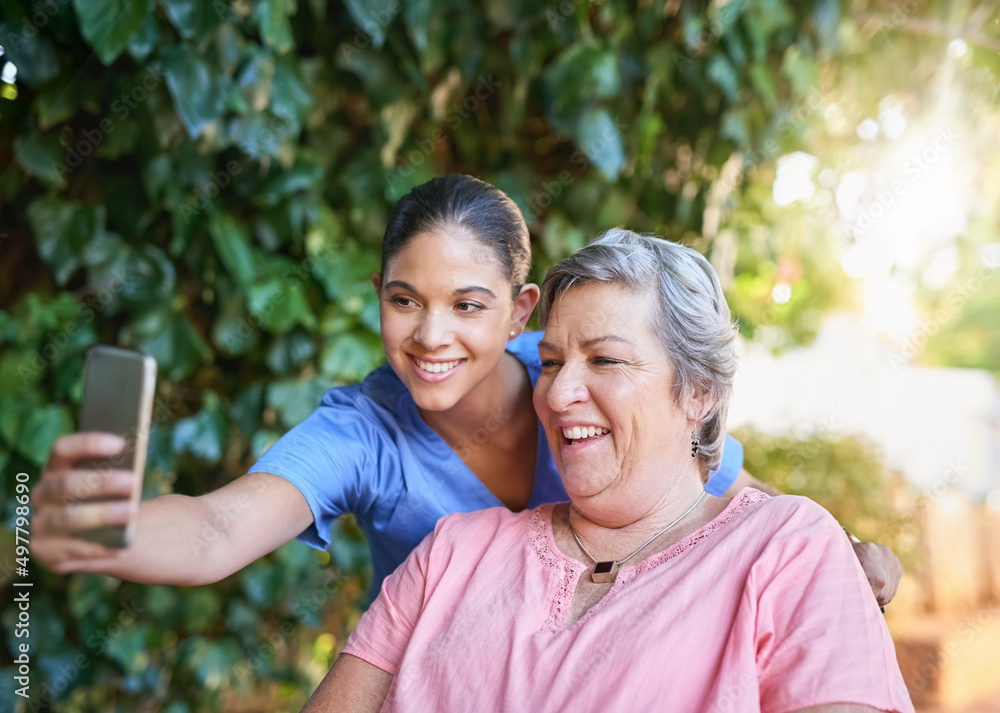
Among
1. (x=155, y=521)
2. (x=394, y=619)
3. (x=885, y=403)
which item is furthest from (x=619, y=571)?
(x=885, y=403)

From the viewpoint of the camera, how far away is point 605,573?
135 cm

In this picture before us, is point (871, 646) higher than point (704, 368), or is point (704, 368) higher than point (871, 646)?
point (704, 368)

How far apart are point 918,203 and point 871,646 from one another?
11.1 ft

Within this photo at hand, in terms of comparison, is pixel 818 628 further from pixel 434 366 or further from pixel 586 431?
pixel 434 366

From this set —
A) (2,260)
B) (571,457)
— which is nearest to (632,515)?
(571,457)

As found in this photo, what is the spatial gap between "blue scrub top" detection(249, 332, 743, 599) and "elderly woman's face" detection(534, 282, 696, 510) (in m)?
0.38

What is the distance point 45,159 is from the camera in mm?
2080

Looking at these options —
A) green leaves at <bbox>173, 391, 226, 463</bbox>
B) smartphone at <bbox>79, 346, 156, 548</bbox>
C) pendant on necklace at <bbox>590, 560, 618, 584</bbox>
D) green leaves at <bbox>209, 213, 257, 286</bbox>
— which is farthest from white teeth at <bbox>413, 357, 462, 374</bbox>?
green leaves at <bbox>173, 391, 226, 463</bbox>

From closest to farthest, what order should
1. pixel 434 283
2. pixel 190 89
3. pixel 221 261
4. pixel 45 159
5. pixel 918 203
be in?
pixel 434 283
pixel 190 89
pixel 45 159
pixel 221 261
pixel 918 203

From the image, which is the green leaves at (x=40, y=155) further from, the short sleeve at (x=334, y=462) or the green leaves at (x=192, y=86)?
the short sleeve at (x=334, y=462)

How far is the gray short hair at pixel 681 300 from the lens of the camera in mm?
1389

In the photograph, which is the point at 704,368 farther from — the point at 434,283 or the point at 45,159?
the point at 45,159

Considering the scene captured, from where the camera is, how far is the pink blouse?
111cm

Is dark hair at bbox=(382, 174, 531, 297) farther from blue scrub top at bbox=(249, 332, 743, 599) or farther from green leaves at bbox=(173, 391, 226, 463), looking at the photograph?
green leaves at bbox=(173, 391, 226, 463)
